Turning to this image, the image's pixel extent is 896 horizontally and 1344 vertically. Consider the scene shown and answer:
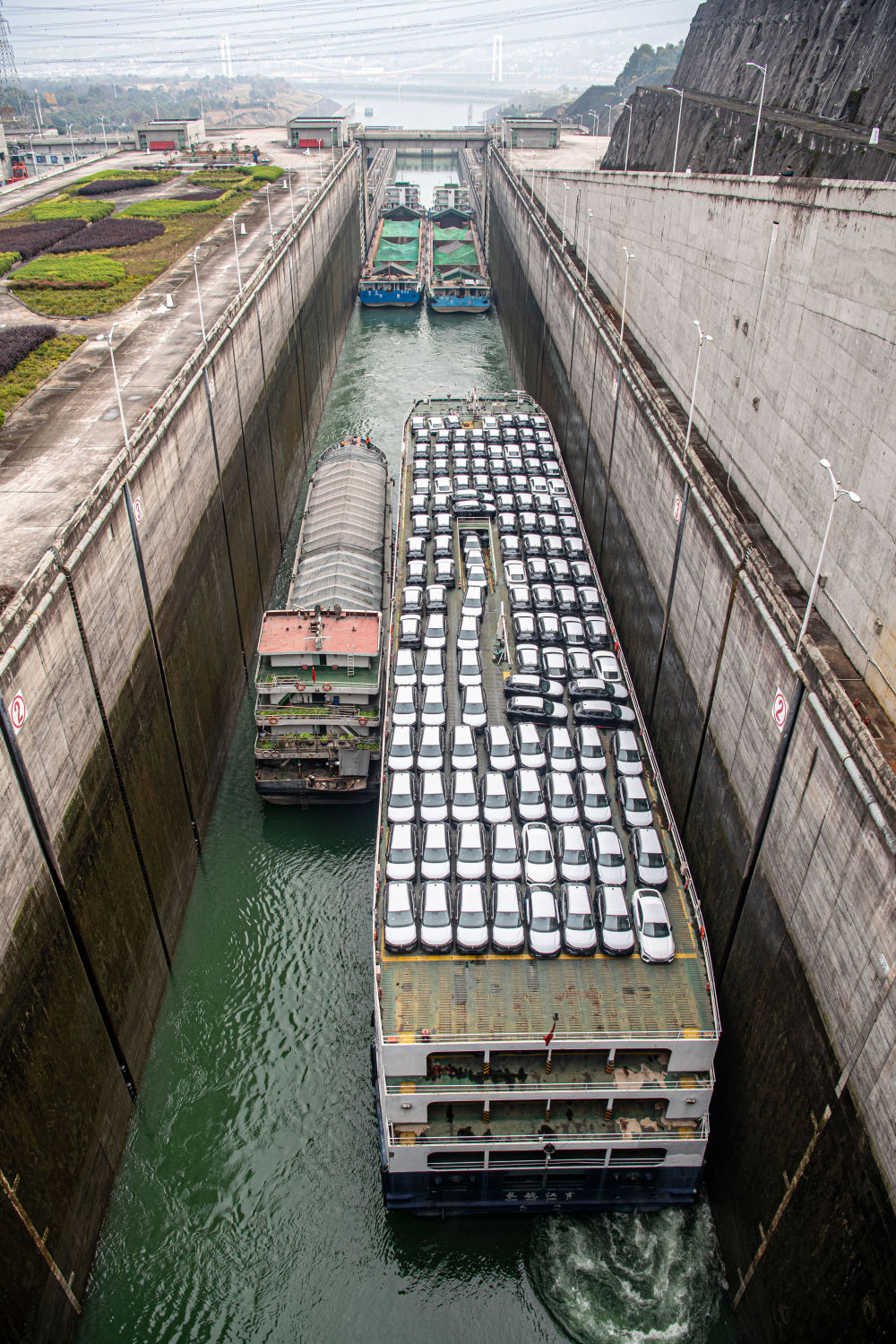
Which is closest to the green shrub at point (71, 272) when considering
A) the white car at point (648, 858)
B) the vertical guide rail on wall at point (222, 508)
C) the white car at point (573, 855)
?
the vertical guide rail on wall at point (222, 508)

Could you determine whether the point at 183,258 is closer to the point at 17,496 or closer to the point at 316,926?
the point at 17,496

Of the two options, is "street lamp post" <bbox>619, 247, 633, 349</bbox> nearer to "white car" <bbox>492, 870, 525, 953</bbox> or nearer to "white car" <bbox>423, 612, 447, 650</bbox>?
"white car" <bbox>423, 612, 447, 650</bbox>

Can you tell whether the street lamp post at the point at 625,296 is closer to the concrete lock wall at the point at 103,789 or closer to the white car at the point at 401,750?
the concrete lock wall at the point at 103,789

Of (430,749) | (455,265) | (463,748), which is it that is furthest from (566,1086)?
(455,265)

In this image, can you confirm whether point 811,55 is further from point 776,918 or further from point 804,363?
point 776,918

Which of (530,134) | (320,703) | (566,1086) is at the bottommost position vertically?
(566,1086)

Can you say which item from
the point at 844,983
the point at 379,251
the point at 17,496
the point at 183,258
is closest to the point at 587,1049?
the point at 844,983
